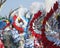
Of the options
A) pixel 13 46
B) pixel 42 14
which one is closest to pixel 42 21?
pixel 42 14

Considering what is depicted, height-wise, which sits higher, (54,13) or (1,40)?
(54,13)

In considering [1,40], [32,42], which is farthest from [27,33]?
[1,40]

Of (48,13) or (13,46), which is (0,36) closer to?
(13,46)

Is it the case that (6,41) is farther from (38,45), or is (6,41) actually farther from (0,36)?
(38,45)

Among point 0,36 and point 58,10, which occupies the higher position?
point 58,10

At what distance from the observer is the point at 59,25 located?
1854mm

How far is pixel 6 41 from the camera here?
187cm

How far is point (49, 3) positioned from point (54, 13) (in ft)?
0.29

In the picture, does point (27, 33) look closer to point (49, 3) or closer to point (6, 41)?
point (6, 41)

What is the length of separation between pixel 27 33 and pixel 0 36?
214 millimetres

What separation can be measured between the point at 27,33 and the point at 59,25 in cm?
26

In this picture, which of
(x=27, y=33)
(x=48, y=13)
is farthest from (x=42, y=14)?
(x=27, y=33)

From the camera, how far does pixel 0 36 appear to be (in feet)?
6.09

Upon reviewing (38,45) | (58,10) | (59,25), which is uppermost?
(58,10)
